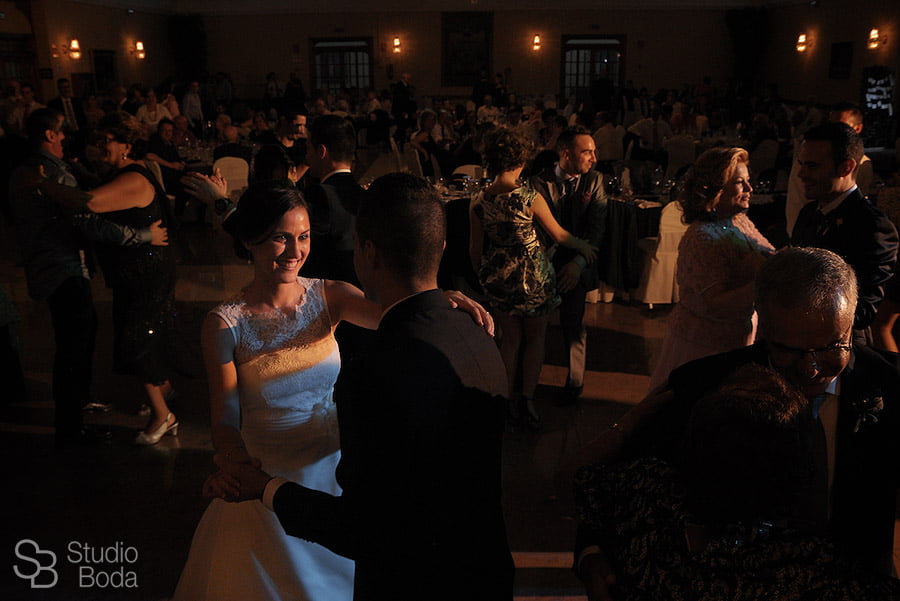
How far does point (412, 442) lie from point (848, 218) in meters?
1.88

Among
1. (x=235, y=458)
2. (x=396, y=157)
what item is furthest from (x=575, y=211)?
(x=396, y=157)

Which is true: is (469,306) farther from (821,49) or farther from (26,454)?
(821,49)

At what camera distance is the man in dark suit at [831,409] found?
1.41 meters

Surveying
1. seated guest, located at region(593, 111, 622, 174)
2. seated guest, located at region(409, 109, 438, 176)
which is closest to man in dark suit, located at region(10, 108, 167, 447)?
seated guest, located at region(409, 109, 438, 176)

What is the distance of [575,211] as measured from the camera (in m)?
3.75

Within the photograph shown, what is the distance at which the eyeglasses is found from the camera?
4.66 ft

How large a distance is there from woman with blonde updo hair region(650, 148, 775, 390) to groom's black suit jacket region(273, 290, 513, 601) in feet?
4.34

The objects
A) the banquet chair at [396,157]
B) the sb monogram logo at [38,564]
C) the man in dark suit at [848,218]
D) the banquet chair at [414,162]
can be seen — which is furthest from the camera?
the banquet chair at [396,157]

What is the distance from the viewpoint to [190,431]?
365 cm

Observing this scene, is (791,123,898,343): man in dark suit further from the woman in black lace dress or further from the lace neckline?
the woman in black lace dress

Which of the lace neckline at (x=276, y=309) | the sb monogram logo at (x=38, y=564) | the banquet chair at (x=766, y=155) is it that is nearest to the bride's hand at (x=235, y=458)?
the lace neckline at (x=276, y=309)

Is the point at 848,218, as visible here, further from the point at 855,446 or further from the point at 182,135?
the point at 182,135

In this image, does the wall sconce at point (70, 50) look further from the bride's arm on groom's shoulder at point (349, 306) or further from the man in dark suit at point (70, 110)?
the bride's arm on groom's shoulder at point (349, 306)

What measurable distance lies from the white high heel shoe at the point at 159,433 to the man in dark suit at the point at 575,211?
6.58 feet
